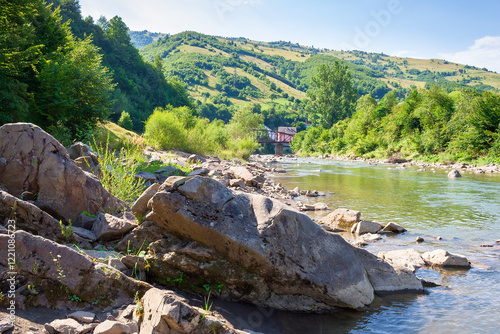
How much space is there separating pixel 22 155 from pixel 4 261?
114 inches

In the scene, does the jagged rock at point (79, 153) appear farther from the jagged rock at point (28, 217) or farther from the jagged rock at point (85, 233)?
the jagged rock at point (28, 217)

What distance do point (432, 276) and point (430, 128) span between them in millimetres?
45946

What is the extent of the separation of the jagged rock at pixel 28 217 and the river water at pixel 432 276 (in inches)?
120

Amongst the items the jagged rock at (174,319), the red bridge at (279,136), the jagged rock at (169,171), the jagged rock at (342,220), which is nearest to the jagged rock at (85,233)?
the jagged rock at (174,319)

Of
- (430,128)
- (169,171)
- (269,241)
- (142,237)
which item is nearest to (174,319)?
(269,241)

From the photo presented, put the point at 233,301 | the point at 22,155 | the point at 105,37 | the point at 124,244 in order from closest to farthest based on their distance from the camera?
the point at 233,301
the point at 124,244
the point at 22,155
the point at 105,37

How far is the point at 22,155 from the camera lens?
6320mm

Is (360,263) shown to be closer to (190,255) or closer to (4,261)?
(190,255)

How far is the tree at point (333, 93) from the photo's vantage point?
88.7m

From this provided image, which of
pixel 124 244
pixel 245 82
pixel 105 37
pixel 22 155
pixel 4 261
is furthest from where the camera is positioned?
pixel 245 82

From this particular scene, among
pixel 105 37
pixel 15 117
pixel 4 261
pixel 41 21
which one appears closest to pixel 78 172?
pixel 4 261

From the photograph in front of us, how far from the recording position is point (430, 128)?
47.4 meters

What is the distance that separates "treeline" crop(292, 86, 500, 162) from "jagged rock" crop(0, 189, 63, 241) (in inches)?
1540

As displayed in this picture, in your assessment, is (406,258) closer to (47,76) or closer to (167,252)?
(167,252)
